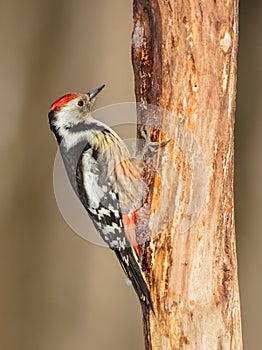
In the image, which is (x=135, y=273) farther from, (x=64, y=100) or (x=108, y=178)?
(x=64, y=100)

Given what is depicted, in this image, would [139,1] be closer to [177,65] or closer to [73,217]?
[177,65]

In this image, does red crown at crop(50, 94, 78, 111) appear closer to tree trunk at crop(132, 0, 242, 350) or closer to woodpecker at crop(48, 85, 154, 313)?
woodpecker at crop(48, 85, 154, 313)

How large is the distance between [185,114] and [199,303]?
360mm

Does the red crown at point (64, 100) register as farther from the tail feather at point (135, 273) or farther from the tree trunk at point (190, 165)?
the tail feather at point (135, 273)

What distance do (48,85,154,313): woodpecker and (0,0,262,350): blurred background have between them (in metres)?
0.59

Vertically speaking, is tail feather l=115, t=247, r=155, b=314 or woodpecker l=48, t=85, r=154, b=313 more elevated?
woodpecker l=48, t=85, r=154, b=313

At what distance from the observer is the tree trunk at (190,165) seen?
1.19 meters

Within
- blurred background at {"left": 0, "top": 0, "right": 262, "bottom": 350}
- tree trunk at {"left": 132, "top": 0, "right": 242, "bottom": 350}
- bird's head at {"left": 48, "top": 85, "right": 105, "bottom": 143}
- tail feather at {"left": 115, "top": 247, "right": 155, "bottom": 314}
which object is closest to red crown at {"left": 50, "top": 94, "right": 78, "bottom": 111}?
bird's head at {"left": 48, "top": 85, "right": 105, "bottom": 143}

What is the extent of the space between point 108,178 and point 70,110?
0.48ft

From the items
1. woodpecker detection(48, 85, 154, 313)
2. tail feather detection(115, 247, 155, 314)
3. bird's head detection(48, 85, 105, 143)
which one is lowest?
tail feather detection(115, 247, 155, 314)

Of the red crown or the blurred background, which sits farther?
the blurred background

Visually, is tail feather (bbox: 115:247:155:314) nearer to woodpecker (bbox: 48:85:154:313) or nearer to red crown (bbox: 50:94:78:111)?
woodpecker (bbox: 48:85:154:313)

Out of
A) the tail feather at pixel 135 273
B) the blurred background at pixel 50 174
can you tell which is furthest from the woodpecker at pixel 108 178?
the blurred background at pixel 50 174

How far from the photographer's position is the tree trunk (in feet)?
3.89
